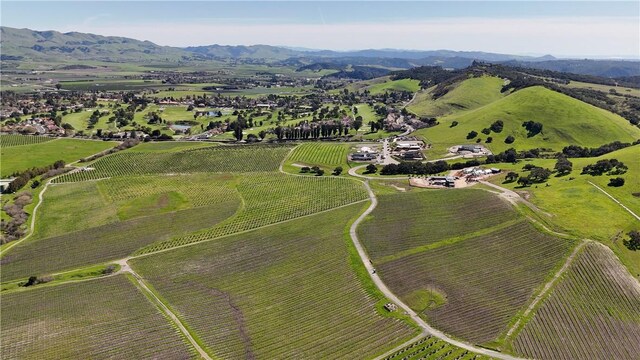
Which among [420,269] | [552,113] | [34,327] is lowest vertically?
[34,327]

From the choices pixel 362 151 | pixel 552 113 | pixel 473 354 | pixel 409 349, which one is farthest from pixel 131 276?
pixel 552 113

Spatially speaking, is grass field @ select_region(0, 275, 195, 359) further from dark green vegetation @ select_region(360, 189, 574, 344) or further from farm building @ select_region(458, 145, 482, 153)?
farm building @ select_region(458, 145, 482, 153)

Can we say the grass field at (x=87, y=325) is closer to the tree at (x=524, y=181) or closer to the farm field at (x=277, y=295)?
the farm field at (x=277, y=295)

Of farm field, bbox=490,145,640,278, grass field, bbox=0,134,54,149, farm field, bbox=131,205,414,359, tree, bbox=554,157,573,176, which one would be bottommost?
farm field, bbox=131,205,414,359

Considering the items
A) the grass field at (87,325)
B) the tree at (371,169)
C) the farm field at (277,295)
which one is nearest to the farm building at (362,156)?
the tree at (371,169)

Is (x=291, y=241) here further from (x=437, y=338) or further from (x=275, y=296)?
(x=437, y=338)

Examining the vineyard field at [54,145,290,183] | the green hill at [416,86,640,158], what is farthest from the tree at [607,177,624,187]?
the vineyard field at [54,145,290,183]
